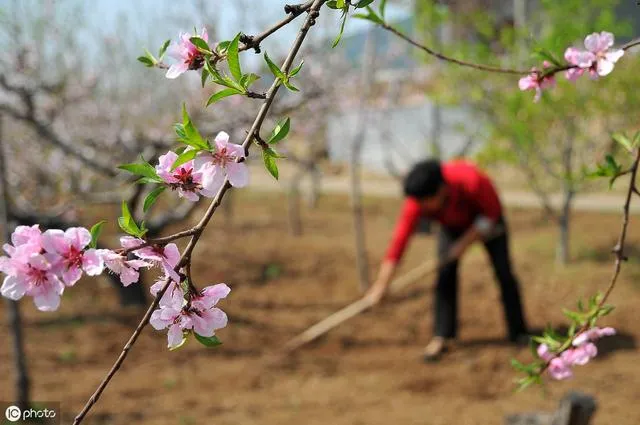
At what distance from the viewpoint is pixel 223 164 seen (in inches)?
35.2

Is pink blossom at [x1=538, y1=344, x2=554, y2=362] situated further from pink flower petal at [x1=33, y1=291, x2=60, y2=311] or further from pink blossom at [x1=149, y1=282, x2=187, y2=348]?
pink flower petal at [x1=33, y1=291, x2=60, y2=311]

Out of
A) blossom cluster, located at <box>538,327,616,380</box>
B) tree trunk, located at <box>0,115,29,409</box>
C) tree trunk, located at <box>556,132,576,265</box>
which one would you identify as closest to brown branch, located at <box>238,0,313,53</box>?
blossom cluster, located at <box>538,327,616,380</box>

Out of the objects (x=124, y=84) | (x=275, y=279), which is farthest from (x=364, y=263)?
(x=124, y=84)

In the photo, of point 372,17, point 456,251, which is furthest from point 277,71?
point 456,251

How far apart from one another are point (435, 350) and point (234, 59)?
440 cm

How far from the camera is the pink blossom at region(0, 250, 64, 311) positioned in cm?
78

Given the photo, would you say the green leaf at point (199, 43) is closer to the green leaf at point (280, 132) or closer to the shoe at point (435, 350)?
the green leaf at point (280, 132)

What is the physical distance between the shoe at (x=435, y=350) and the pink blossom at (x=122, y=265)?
4282 millimetres

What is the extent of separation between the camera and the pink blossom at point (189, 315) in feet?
3.00

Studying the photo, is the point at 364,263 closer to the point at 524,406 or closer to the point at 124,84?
the point at 524,406

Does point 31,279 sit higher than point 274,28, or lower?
lower

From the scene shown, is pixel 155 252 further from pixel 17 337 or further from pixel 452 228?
pixel 452 228

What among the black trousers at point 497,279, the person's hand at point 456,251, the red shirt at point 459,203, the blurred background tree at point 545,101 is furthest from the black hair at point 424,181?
the blurred background tree at point 545,101

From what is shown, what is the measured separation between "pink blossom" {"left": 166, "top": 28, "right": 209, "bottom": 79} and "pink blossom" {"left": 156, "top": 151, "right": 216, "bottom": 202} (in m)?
0.20
